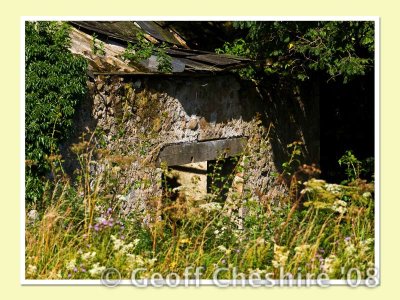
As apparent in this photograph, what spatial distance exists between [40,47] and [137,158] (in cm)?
177

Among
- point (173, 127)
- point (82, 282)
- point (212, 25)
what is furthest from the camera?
point (212, 25)

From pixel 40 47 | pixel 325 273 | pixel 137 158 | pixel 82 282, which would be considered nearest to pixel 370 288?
pixel 325 273

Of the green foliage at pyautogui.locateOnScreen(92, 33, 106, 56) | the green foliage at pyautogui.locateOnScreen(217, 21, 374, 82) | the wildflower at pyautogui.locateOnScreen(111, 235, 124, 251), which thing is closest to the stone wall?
the green foliage at pyautogui.locateOnScreen(92, 33, 106, 56)

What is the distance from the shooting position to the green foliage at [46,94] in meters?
7.92

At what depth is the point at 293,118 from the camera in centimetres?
1197

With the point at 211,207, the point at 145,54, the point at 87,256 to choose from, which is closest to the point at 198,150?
the point at 145,54

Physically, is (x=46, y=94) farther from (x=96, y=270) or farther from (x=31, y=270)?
(x=96, y=270)

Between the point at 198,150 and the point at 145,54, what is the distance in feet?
4.91

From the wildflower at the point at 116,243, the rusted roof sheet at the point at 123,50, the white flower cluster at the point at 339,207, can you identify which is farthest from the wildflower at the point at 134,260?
the rusted roof sheet at the point at 123,50

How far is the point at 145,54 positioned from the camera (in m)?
9.27

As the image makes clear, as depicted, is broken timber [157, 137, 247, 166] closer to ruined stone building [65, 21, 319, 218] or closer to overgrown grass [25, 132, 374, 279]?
ruined stone building [65, 21, 319, 218]

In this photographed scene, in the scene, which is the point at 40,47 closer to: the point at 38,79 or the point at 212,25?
the point at 38,79

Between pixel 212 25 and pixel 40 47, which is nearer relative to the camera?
pixel 40 47

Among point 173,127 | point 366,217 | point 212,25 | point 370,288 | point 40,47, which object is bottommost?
point 370,288
